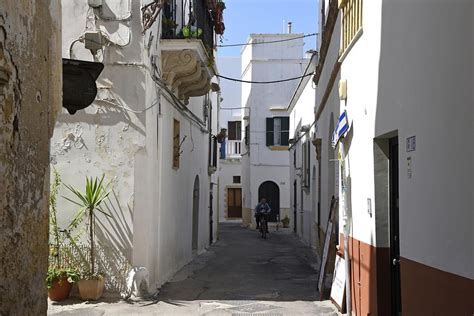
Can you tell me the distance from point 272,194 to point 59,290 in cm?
2435

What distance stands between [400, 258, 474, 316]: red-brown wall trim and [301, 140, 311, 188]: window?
45.5 feet

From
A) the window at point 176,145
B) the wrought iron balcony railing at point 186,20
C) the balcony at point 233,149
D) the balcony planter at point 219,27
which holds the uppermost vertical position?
the balcony planter at point 219,27

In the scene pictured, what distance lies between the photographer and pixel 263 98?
108ft

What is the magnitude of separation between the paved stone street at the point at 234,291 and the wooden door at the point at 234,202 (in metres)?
22.3

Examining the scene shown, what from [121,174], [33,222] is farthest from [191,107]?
[33,222]

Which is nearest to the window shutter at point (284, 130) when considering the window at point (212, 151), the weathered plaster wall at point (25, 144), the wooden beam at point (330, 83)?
the window at point (212, 151)

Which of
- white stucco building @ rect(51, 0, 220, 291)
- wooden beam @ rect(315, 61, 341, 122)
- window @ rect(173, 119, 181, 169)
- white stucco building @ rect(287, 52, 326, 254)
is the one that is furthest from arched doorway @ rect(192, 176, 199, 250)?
white stucco building @ rect(51, 0, 220, 291)

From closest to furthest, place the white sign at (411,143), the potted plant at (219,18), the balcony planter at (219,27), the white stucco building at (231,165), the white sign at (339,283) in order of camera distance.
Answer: the white sign at (411,143)
the white sign at (339,283)
the potted plant at (219,18)
the balcony planter at (219,27)
the white stucco building at (231,165)

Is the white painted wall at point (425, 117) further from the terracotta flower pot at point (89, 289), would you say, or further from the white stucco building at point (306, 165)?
the white stucco building at point (306, 165)

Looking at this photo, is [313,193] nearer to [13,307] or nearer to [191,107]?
[191,107]

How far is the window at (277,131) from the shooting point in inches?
1289

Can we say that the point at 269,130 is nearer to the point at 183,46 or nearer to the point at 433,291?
the point at 183,46

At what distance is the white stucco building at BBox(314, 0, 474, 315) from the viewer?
414cm

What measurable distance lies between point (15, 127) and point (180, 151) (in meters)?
9.94
